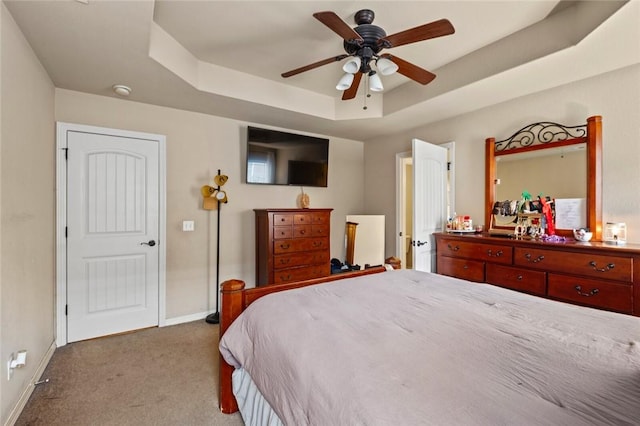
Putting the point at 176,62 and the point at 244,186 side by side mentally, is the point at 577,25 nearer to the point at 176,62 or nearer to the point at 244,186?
the point at 176,62

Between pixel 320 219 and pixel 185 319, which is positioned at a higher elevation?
pixel 320 219

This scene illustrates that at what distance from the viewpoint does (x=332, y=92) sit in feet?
11.3

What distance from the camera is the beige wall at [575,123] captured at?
2244 mm

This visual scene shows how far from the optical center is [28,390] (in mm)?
1914

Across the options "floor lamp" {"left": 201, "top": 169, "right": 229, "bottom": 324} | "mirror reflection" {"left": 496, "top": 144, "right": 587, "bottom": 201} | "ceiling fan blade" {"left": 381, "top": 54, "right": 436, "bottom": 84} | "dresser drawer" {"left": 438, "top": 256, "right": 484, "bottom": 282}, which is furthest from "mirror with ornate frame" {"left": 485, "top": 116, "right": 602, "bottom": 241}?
"floor lamp" {"left": 201, "top": 169, "right": 229, "bottom": 324}

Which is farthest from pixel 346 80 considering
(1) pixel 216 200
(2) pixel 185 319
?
(2) pixel 185 319

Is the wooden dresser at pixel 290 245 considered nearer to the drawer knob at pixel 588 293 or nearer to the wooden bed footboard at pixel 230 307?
the wooden bed footboard at pixel 230 307

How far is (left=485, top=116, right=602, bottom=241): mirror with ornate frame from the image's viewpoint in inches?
93.0

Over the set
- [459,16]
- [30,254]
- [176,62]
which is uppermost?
[459,16]

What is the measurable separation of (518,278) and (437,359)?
199 cm

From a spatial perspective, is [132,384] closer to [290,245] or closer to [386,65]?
[290,245]

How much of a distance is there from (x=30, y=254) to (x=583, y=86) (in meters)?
4.56

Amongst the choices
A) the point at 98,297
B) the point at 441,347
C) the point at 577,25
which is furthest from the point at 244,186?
the point at 577,25

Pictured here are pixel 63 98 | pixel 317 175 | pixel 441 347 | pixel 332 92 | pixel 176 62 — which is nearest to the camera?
pixel 441 347
